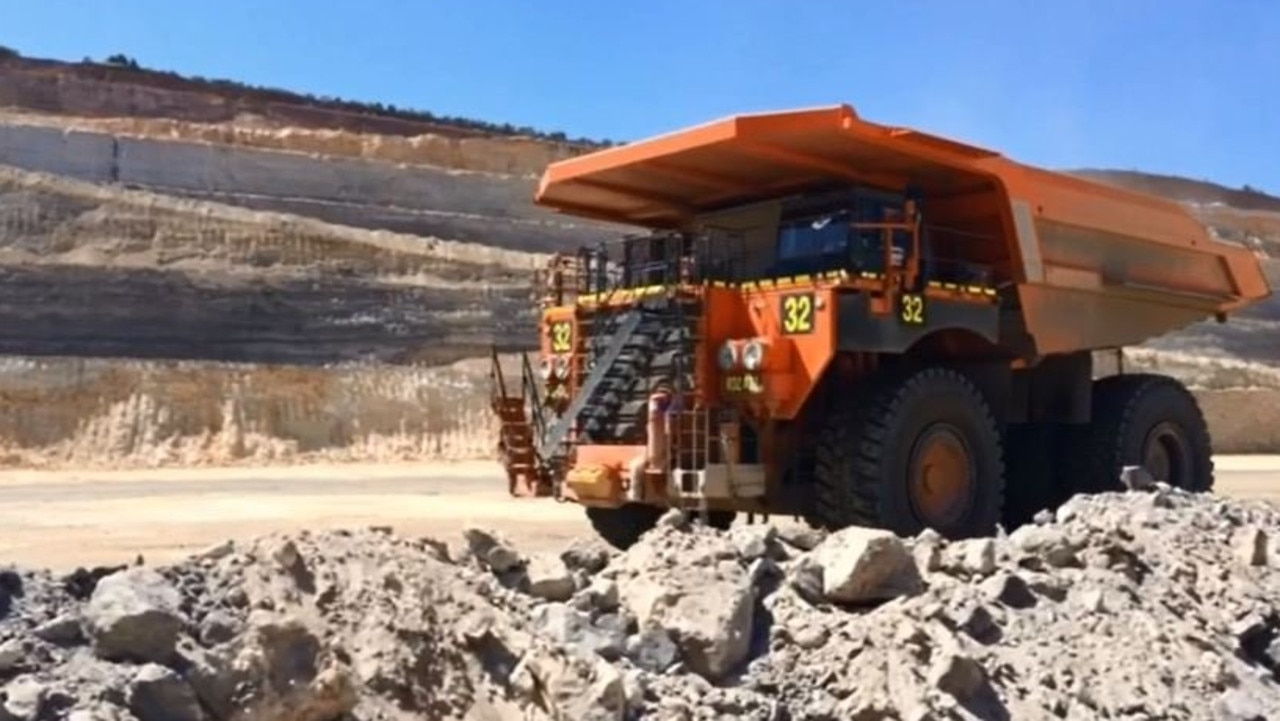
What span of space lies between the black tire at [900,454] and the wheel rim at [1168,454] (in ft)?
8.21

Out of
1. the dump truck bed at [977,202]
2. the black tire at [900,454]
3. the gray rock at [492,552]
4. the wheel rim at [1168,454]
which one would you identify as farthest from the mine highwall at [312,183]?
the gray rock at [492,552]

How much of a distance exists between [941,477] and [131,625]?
584 centimetres

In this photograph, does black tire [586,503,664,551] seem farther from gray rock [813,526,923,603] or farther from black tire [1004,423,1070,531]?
gray rock [813,526,923,603]

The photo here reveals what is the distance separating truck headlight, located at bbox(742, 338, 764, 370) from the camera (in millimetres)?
8070

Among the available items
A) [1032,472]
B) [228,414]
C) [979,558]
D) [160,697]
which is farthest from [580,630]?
[228,414]

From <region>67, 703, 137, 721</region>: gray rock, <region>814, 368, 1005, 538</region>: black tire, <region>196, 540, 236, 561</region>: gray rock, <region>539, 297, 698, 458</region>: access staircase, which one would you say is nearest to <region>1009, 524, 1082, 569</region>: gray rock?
<region>814, 368, 1005, 538</region>: black tire

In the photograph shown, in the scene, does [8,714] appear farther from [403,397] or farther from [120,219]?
[120,219]

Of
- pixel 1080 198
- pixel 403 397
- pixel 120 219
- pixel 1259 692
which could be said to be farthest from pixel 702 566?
pixel 120 219

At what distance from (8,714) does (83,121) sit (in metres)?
47.3

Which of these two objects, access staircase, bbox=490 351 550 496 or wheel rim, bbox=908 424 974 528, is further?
access staircase, bbox=490 351 550 496

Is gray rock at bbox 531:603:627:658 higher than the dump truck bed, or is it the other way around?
the dump truck bed

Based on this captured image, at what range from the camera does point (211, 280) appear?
30641mm

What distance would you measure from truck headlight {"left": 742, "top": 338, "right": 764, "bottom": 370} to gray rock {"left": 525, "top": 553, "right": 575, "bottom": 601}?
2727mm

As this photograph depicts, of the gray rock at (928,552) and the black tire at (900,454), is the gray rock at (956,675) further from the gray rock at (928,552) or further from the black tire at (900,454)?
the black tire at (900,454)
